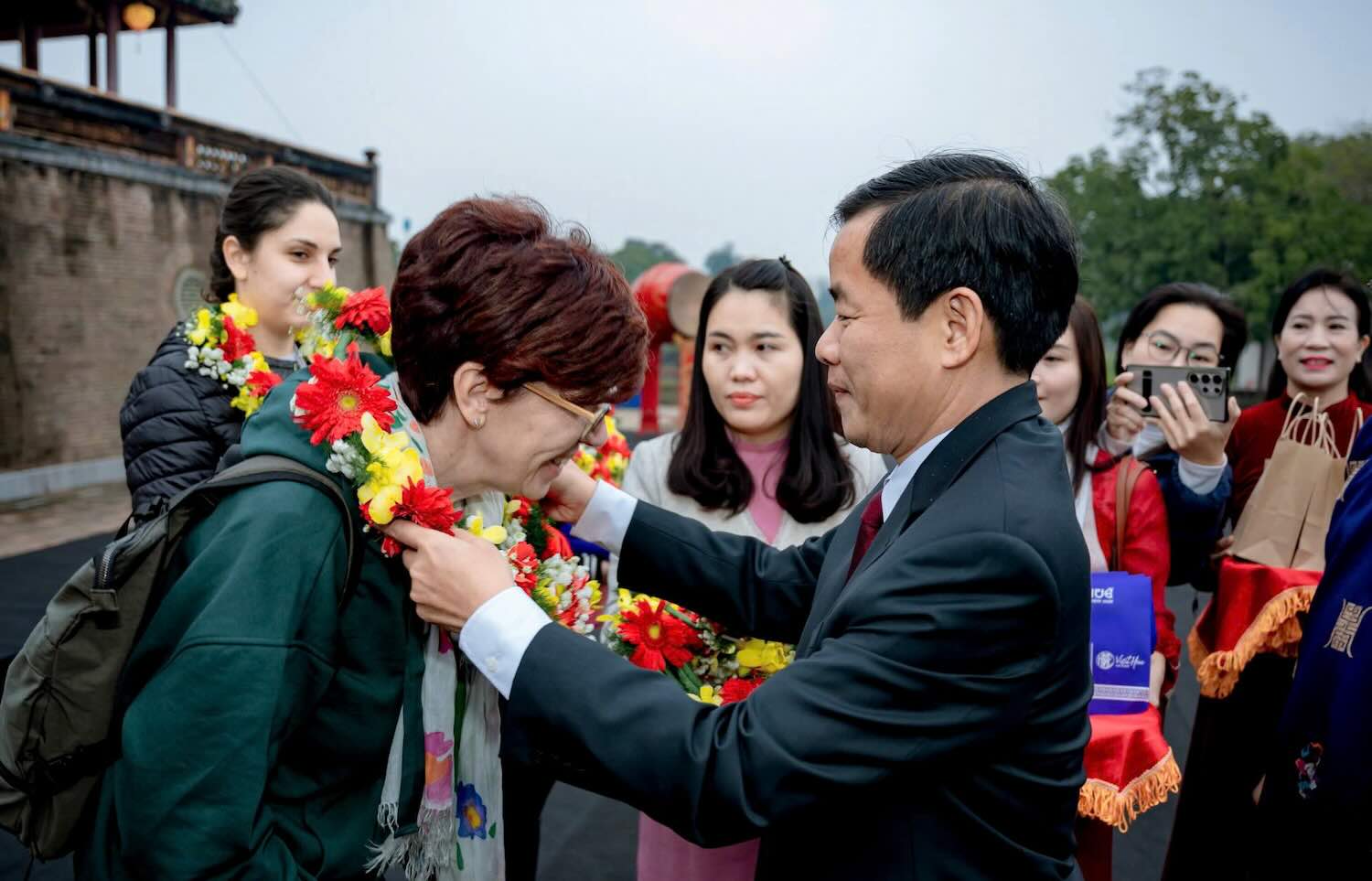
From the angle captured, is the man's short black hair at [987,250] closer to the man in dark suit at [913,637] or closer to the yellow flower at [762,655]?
the man in dark suit at [913,637]

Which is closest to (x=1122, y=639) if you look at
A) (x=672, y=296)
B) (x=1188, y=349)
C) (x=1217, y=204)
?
(x=1188, y=349)

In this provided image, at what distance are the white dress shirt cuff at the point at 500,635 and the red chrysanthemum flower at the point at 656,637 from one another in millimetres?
791

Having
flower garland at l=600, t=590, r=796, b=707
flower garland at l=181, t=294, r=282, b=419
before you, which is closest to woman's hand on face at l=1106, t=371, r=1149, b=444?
flower garland at l=600, t=590, r=796, b=707

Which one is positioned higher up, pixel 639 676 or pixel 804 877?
pixel 639 676

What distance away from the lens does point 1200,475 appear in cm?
278

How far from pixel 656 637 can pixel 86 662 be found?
47.7 inches

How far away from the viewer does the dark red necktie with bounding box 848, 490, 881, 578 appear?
1.62 metres

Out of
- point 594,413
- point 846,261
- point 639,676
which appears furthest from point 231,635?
point 846,261

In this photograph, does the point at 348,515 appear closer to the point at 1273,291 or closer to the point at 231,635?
the point at 231,635

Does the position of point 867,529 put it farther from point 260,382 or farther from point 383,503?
point 260,382

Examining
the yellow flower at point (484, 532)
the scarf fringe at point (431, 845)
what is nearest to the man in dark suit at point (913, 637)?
the yellow flower at point (484, 532)

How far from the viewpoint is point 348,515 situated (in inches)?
56.1

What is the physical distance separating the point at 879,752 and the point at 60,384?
42.3 feet

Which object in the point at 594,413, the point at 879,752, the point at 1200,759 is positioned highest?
the point at 594,413
